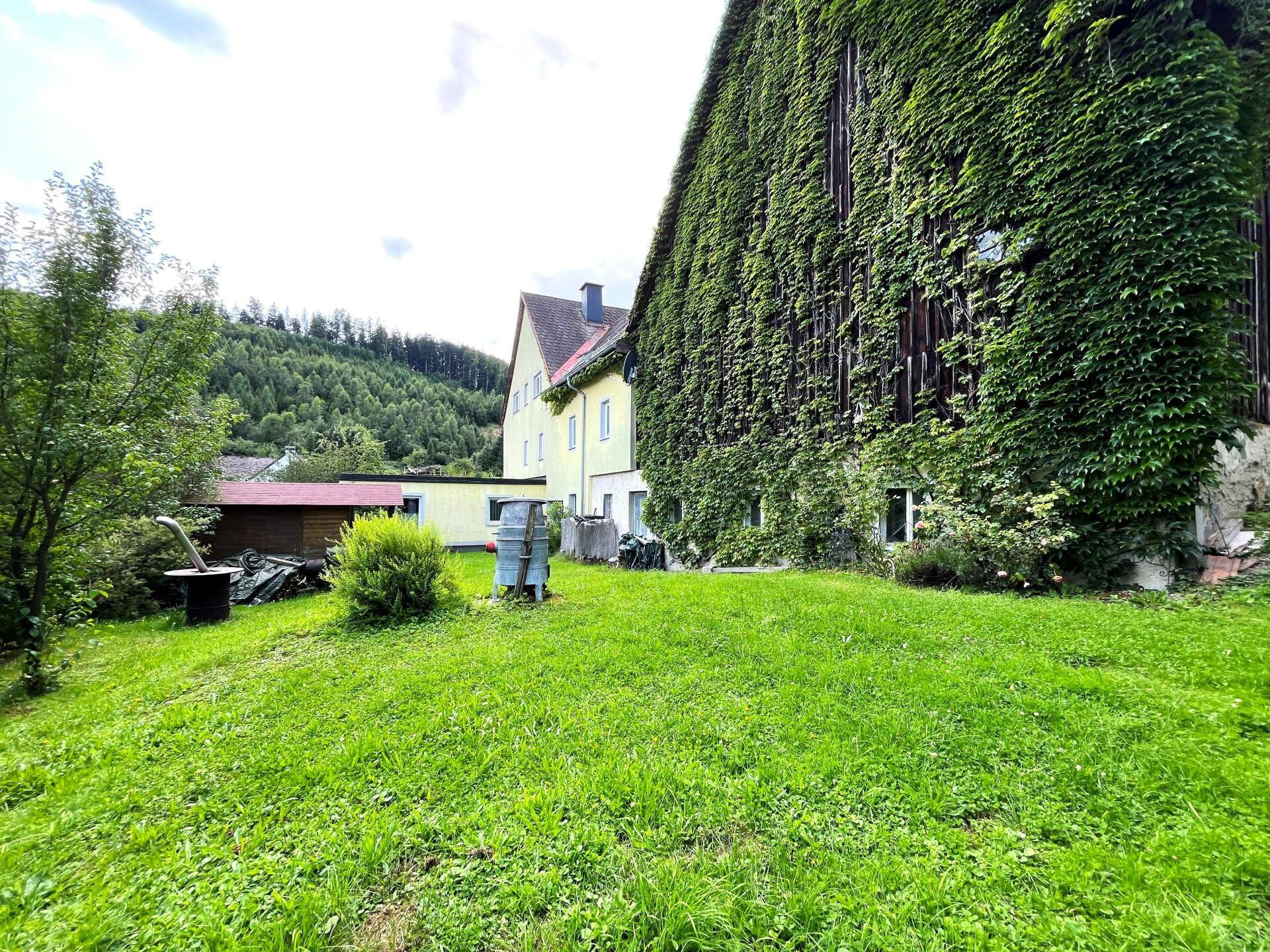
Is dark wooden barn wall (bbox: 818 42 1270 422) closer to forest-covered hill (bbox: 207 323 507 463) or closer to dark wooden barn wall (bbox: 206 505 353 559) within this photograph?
dark wooden barn wall (bbox: 206 505 353 559)

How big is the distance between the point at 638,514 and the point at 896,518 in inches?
326

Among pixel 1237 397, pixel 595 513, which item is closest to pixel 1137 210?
pixel 1237 397

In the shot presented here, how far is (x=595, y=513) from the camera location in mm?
17125

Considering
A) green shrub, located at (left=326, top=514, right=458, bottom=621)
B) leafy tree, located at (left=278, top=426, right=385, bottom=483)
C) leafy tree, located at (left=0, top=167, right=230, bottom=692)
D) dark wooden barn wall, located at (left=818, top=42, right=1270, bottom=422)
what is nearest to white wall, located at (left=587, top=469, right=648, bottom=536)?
dark wooden barn wall, located at (left=818, top=42, right=1270, bottom=422)

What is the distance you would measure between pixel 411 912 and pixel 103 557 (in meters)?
9.56

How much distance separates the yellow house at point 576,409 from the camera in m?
15.9

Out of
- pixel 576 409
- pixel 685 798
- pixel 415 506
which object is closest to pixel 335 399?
pixel 415 506

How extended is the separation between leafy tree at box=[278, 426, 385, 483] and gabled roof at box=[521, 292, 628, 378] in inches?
643

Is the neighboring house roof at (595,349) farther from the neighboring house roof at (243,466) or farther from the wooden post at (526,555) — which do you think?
the neighboring house roof at (243,466)

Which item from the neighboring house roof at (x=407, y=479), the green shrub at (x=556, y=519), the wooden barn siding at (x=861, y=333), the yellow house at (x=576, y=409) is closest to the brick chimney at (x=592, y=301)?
the yellow house at (x=576, y=409)

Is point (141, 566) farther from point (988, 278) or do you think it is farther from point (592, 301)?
point (592, 301)

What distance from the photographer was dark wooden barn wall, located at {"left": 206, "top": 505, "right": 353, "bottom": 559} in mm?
11180

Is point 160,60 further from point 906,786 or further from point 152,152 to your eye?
point 906,786

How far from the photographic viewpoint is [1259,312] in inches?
258
